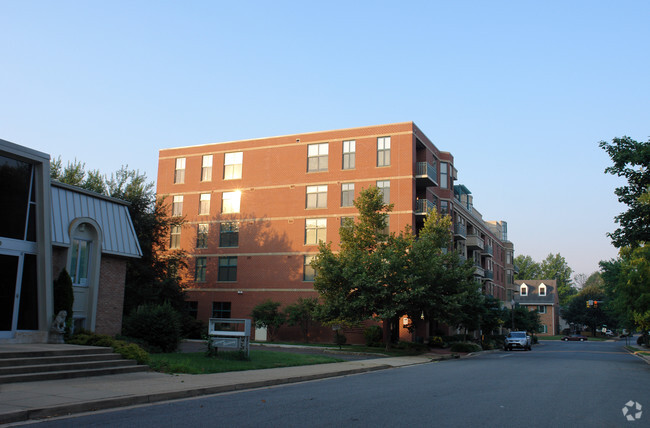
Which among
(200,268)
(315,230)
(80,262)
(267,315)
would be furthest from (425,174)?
(80,262)

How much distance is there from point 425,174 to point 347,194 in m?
6.19

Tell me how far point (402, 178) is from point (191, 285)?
20.4m

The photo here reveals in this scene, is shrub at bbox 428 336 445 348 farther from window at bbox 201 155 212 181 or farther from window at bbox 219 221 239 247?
window at bbox 201 155 212 181

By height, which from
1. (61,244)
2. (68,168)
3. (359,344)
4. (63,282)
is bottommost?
Answer: (359,344)

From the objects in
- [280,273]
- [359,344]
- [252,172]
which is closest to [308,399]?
[359,344]

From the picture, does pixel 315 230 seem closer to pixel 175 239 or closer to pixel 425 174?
pixel 425 174

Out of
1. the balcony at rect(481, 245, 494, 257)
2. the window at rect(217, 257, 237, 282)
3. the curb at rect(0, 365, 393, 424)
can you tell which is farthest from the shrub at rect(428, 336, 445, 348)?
the curb at rect(0, 365, 393, 424)

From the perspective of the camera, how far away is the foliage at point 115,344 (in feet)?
51.9

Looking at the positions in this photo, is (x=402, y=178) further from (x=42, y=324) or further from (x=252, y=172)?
(x=42, y=324)

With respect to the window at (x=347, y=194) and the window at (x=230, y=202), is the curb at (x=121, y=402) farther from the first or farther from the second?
the window at (x=230, y=202)

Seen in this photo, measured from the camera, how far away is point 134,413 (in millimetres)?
9625

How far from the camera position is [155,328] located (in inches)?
811

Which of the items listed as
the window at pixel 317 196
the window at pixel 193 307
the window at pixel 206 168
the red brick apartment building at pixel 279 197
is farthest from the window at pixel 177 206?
the window at pixel 317 196

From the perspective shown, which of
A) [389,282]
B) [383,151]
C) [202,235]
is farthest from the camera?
[202,235]
